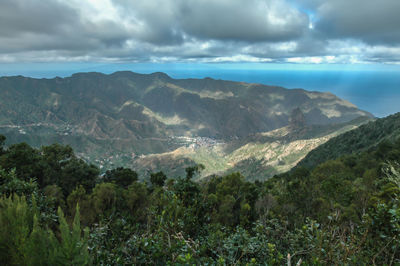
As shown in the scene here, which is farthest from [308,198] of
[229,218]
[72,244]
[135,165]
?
[135,165]

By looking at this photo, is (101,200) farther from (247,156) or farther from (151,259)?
(247,156)

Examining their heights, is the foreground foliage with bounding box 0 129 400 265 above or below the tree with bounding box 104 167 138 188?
above

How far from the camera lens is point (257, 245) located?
16.9ft

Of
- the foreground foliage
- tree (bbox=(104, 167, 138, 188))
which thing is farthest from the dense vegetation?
tree (bbox=(104, 167, 138, 188))

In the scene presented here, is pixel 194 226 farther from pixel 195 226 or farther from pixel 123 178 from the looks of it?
pixel 123 178

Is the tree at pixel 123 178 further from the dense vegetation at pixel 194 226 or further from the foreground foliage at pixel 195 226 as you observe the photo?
the foreground foliage at pixel 195 226

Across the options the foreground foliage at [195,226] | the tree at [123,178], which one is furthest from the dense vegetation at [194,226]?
the tree at [123,178]

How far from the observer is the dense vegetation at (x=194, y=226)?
10.9ft

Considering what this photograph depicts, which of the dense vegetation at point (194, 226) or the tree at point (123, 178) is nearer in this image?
the dense vegetation at point (194, 226)

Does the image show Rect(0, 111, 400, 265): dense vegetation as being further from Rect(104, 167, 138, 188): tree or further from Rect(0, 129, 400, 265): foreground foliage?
Rect(104, 167, 138, 188): tree

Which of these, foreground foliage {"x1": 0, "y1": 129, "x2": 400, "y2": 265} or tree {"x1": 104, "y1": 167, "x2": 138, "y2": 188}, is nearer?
foreground foliage {"x1": 0, "y1": 129, "x2": 400, "y2": 265}

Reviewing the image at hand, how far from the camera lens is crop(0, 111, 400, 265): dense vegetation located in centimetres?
333

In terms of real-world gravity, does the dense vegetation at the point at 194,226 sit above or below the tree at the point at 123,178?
above

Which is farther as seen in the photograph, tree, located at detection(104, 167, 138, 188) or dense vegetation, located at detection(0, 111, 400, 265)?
tree, located at detection(104, 167, 138, 188)
